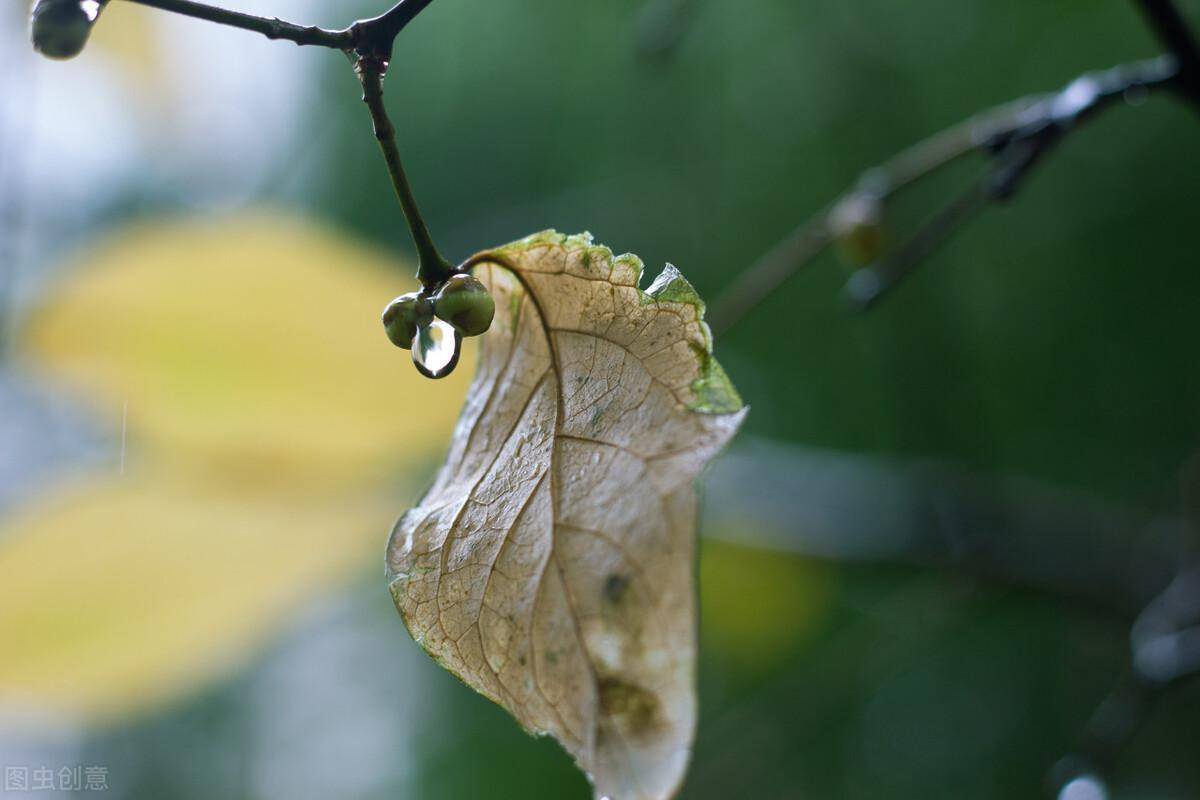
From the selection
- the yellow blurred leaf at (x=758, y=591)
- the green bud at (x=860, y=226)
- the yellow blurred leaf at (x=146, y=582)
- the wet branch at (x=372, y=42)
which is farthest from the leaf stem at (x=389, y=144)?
the yellow blurred leaf at (x=758, y=591)

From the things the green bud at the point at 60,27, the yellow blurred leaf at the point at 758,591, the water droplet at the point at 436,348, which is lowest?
the yellow blurred leaf at the point at 758,591

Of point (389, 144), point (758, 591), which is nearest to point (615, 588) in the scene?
point (389, 144)

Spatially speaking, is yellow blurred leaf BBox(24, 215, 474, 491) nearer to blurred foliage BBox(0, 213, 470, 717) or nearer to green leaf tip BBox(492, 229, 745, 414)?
blurred foliage BBox(0, 213, 470, 717)

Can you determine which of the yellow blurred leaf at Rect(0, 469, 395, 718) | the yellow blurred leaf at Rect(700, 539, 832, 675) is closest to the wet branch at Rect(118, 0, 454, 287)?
the yellow blurred leaf at Rect(0, 469, 395, 718)

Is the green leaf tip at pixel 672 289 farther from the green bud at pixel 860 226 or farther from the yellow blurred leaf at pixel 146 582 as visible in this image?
the yellow blurred leaf at pixel 146 582

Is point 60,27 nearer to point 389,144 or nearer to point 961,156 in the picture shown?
point 389,144

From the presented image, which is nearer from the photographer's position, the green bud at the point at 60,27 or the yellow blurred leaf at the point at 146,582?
the green bud at the point at 60,27
